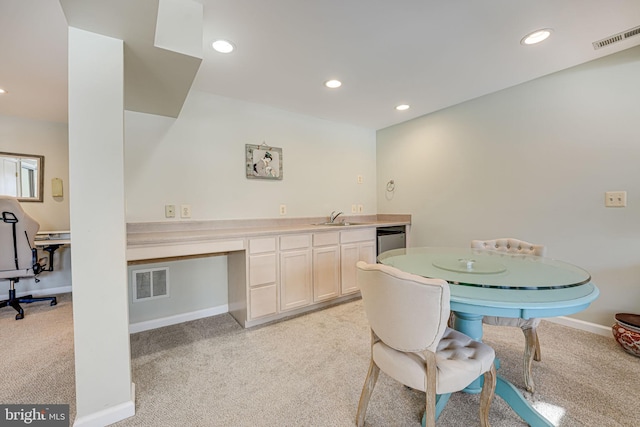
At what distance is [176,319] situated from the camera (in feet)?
8.31

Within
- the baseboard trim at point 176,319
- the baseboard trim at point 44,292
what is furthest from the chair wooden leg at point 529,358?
the baseboard trim at point 44,292

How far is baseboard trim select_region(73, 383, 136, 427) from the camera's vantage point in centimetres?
131

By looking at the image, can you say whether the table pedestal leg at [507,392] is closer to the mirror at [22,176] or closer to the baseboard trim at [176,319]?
the baseboard trim at [176,319]

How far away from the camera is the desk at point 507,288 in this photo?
1.05m

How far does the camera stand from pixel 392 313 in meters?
1.10

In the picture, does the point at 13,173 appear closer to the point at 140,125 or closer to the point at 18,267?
the point at 18,267

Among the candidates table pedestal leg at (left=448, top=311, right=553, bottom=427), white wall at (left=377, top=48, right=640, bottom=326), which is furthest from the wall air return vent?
white wall at (left=377, top=48, right=640, bottom=326)

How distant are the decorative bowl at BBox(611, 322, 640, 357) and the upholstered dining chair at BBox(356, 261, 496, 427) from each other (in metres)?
1.57

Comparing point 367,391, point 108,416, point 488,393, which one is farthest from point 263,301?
point 488,393

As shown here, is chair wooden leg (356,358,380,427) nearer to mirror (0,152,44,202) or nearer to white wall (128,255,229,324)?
white wall (128,255,229,324)

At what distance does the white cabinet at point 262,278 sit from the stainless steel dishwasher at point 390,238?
1.45m

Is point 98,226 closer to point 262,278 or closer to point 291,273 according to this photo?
point 262,278

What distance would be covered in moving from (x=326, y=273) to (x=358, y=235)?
0.61 m

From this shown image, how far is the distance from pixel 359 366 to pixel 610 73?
9.99ft
